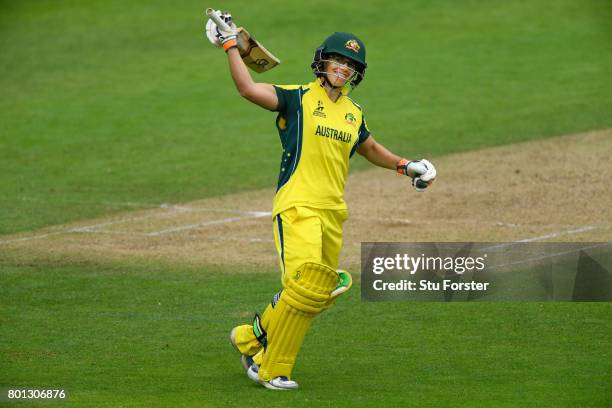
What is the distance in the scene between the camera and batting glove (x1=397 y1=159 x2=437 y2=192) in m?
8.66

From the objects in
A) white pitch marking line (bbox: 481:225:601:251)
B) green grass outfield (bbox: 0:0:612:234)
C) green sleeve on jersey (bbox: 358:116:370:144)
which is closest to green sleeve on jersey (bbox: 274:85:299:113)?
green sleeve on jersey (bbox: 358:116:370:144)

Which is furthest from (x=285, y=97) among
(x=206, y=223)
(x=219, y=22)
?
(x=206, y=223)

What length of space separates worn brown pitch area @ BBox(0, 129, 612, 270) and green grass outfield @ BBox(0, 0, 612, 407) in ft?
1.71

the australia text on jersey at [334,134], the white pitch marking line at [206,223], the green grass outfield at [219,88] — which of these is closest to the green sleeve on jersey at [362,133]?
the australia text on jersey at [334,134]

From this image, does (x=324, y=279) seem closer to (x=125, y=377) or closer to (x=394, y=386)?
(x=394, y=386)

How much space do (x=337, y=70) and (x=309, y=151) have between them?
0.60 metres

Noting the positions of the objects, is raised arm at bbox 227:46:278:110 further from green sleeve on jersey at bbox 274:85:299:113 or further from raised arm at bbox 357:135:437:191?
raised arm at bbox 357:135:437:191

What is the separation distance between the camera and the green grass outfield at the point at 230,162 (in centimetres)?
827

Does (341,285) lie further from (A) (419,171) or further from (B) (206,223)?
(B) (206,223)

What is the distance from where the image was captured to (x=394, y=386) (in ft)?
26.3

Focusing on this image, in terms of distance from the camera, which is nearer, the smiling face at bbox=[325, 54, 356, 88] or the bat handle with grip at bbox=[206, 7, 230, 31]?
the bat handle with grip at bbox=[206, 7, 230, 31]

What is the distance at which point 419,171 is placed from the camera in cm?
866

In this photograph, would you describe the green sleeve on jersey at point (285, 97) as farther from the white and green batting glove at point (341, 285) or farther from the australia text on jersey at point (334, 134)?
the white and green batting glove at point (341, 285)

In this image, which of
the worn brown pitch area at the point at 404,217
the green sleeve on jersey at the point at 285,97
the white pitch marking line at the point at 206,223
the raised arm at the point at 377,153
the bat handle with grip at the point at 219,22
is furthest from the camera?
the white pitch marking line at the point at 206,223
